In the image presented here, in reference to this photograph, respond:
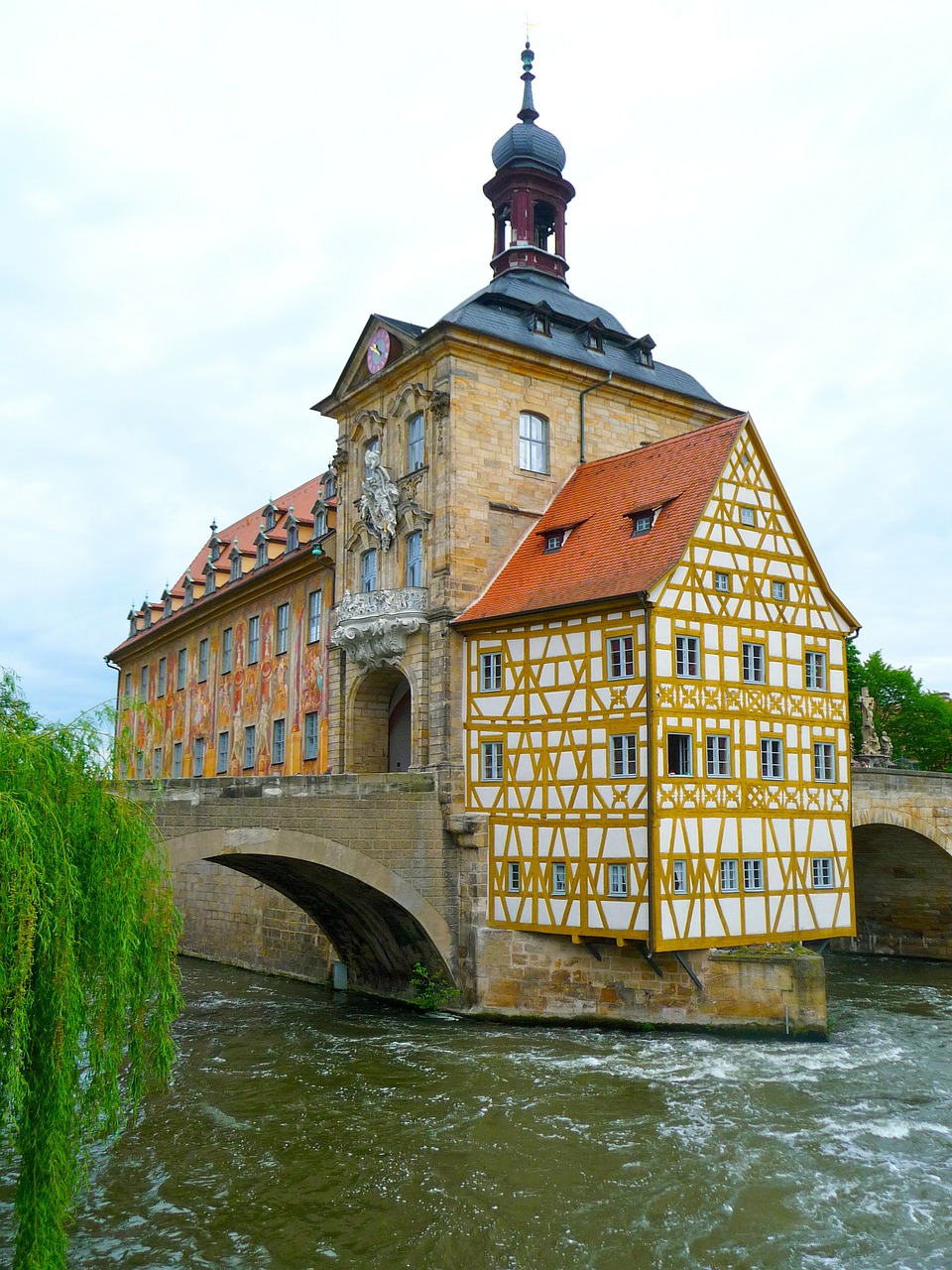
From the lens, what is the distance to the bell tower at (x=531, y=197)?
32.1 m

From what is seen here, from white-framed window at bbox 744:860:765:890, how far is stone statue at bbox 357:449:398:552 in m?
10.4

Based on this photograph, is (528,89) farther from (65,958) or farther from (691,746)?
(65,958)

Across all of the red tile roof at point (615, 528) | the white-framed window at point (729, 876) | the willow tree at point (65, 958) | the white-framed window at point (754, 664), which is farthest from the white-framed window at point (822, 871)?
the willow tree at point (65, 958)

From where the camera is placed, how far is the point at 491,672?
24109mm

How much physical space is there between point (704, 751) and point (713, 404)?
11.6m

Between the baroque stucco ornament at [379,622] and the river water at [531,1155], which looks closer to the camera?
the river water at [531,1155]

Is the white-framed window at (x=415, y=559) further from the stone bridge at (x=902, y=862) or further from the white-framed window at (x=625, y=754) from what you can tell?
the stone bridge at (x=902, y=862)

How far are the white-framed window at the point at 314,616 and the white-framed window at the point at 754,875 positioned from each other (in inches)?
549

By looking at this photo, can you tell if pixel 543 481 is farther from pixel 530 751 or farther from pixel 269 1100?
pixel 269 1100

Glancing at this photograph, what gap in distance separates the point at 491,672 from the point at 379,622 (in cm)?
297

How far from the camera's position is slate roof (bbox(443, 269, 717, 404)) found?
26.6 meters

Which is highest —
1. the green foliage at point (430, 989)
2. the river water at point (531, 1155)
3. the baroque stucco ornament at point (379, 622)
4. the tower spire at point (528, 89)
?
the tower spire at point (528, 89)

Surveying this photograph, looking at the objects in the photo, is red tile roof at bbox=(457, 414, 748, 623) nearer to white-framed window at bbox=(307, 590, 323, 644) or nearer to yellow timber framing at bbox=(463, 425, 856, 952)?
yellow timber framing at bbox=(463, 425, 856, 952)

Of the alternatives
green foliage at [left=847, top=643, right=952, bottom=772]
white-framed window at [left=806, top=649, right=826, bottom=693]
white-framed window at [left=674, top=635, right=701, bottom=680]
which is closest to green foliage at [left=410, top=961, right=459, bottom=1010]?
white-framed window at [left=674, top=635, right=701, bottom=680]
